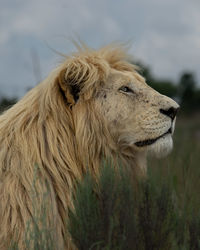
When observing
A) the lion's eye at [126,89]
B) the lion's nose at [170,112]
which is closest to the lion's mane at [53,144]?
the lion's eye at [126,89]

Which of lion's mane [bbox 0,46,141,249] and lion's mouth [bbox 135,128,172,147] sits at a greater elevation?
lion's mane [bbox 0,46,141,249]

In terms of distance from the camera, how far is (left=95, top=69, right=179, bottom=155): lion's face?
12.7 feet

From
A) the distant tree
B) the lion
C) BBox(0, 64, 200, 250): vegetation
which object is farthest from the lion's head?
the distant tree

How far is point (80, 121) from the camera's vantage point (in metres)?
3.93

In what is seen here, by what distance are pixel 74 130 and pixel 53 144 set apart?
218 mm

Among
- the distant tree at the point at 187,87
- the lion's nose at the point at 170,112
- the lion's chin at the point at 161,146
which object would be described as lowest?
the distant tree at the point at 187,87

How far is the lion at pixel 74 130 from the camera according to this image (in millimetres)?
3676

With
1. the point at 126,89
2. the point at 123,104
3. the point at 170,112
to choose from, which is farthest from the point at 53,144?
the point at 170,112

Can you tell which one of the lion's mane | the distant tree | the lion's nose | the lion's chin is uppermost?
the lion's mane

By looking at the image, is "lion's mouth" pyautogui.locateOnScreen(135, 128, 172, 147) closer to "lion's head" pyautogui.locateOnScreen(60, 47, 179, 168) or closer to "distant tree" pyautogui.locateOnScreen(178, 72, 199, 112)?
"lion's head" pyautogui.locateOnScreen(60, 47, 179, 168)

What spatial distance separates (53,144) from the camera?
385 centimetres

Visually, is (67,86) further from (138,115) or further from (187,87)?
(187,87)

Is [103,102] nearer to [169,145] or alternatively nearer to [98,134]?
[98,134]

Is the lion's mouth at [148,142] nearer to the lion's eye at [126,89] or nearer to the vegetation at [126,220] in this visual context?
the lion's eye at [126,89]
